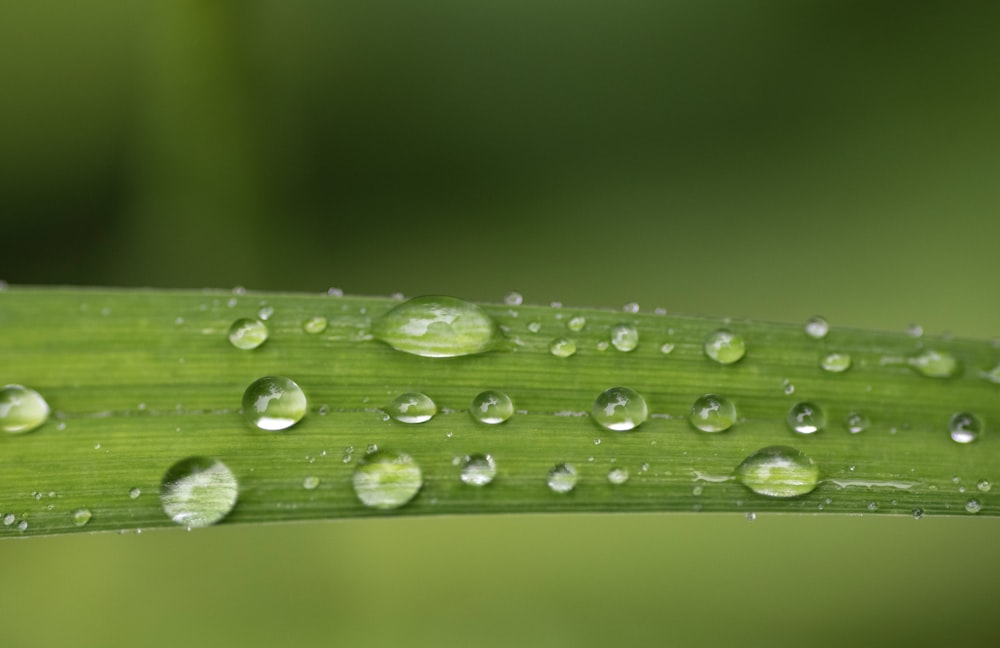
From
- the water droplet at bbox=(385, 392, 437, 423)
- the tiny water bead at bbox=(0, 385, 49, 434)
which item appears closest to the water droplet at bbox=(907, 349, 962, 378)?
the water droplet at bbox=(385, 392, 437, 423)

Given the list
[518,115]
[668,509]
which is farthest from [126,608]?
[518,115]

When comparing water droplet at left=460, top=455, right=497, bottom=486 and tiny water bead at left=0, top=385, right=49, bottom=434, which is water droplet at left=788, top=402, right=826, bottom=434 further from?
tiny water bead at left=0, top=385, right=49, bottom=434

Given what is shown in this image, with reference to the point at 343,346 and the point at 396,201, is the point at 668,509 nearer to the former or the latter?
the point at 343,346

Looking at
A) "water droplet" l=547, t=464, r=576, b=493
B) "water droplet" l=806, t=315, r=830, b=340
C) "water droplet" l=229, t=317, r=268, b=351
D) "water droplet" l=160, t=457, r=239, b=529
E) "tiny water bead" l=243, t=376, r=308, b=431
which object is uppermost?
A: "water droplet" l=806, t=315, r=830, b=340

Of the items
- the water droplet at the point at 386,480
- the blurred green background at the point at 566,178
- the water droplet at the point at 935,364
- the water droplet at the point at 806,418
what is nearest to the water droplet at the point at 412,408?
the water droplet at the point at 386,480

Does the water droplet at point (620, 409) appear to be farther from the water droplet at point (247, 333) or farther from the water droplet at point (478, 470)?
the water droplet at point (247, 333)

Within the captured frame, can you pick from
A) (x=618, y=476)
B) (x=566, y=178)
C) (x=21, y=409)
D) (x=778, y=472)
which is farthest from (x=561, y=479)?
(x=566, y=178)

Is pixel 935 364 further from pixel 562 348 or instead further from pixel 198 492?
pixel 198 492
